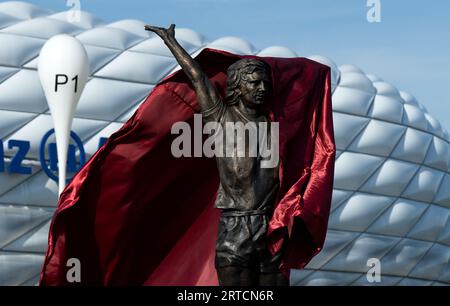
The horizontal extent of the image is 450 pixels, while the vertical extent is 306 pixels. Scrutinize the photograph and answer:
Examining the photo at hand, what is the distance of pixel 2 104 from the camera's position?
21031 mm

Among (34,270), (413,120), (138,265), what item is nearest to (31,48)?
(34,270)

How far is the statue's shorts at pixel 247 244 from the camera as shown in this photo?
7.54 meters

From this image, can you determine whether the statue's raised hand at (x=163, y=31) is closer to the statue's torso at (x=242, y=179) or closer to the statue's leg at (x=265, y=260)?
the statue's torso at (x=242, y=179)

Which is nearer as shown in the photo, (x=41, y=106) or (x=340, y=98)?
(x=41, y=106)

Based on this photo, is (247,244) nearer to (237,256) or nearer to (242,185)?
(237,256)

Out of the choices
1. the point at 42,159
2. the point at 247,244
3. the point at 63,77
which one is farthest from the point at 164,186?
the point at 42,159

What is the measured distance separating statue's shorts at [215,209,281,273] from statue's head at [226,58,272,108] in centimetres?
79

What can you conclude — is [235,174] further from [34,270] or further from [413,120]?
[413,120]

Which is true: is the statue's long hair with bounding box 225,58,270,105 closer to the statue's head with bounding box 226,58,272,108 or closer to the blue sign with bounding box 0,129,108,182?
the statue's head with bounding box 226,58,272,108

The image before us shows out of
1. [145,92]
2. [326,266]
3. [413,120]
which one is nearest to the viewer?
[145,92]

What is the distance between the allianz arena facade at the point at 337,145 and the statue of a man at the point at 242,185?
1352 cm
